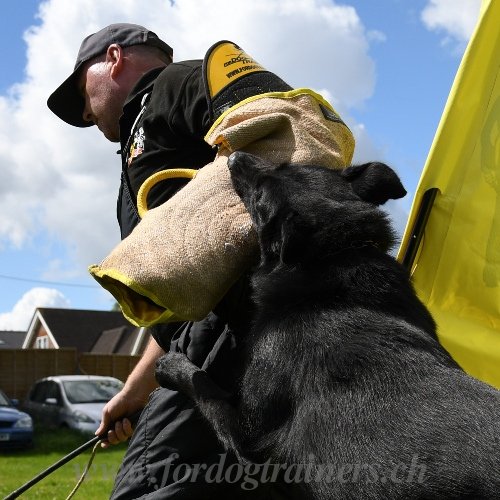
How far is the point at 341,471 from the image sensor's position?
247 cm

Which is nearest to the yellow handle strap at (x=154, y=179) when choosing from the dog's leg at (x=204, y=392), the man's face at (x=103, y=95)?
the dog's leg at (x=204, y=392)

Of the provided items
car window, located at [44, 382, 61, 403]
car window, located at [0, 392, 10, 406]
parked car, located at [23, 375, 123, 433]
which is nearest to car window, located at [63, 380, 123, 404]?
parked car, located at [23, 375, 123, 433]

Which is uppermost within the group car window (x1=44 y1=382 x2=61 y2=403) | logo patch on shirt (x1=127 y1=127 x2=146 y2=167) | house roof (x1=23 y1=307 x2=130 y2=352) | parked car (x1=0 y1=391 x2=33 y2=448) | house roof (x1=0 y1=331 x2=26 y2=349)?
logo patch on shirt (x1=127 y1=127 x2=146 y2=167)

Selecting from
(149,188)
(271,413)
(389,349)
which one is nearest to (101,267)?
(149,188)

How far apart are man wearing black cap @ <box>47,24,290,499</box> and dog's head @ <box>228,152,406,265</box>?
0.27 meters

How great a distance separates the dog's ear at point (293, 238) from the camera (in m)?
2.74

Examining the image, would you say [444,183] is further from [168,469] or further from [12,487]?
[12,487]

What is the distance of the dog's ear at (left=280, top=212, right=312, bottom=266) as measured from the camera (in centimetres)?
274

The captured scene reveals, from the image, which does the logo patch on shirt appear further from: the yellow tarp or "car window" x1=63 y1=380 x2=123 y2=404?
"car window" x1=63 y1=380 x2=123 y2=404

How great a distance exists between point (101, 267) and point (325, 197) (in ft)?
2.74

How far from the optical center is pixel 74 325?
130 feet

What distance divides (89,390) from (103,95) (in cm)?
1495

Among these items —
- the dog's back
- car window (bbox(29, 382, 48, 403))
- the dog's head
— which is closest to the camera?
the dog's back

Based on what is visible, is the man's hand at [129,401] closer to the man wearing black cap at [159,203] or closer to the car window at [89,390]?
the man wearing black cap at [159,203]
